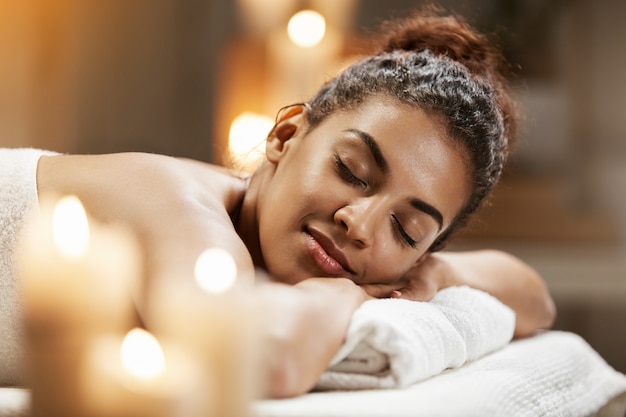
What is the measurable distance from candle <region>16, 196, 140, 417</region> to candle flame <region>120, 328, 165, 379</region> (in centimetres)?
2

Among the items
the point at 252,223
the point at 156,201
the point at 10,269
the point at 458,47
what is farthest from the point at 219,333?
the point at 458,47

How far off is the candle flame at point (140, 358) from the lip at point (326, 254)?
0.56m

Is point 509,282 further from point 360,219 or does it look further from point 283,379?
point 283,379

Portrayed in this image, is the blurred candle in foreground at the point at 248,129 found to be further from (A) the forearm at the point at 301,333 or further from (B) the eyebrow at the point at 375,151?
(A) the forearm at the point at 301,333

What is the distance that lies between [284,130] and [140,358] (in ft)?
2.70

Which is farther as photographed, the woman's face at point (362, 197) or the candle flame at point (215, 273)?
the woman's face at point (362, 197)

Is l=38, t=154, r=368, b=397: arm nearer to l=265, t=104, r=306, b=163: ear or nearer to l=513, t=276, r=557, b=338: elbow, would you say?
l=265, t=104, r=306, b=163: ear

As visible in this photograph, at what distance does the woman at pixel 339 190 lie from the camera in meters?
0.96

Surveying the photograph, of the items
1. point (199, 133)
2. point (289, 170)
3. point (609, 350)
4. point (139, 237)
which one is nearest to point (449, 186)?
point (289, 170)

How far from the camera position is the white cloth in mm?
786

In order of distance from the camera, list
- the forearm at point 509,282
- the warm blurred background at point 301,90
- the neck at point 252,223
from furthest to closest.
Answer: the warm blurred background at point 301,90, the forearm at point 509,282, the neck at point 252,223

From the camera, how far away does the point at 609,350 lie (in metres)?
3.55

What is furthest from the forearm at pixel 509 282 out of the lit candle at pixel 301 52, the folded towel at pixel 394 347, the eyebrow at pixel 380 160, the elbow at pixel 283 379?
the lit candle at pixel 301 52

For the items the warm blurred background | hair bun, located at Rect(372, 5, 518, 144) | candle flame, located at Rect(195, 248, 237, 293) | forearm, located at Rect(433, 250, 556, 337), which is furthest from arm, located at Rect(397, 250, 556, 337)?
the warm blurred background
